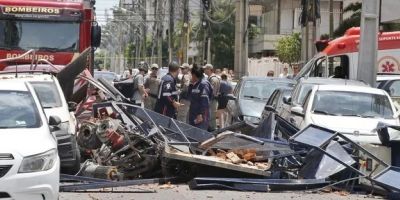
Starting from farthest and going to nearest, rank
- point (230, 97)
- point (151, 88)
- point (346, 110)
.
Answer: point (151, 88) → point (230, 97) → point (346, 110)

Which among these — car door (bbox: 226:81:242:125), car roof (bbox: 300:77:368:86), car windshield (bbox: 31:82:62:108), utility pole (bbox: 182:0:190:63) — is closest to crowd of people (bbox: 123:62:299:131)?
car door (bbox: 226:81:242:125)

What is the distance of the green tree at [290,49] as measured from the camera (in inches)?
2185

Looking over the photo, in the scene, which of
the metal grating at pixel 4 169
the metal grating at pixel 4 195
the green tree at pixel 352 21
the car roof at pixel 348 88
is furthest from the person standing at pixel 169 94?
the green tree at pixel 352 21

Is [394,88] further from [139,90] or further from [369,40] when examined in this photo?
[139,90]

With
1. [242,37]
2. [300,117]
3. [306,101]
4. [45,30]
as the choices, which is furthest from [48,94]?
[242,37]

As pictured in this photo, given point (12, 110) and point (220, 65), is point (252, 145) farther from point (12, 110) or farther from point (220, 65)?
point (220, 65)

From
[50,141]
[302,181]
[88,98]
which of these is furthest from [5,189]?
[88,98]

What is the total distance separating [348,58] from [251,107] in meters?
4.71

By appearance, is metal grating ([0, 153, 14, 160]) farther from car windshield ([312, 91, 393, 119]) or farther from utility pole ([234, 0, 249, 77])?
utility pole ([234, 0, 249, 77])

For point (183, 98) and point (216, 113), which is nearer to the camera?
point (183, 98)

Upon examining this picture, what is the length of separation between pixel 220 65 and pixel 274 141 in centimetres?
6408

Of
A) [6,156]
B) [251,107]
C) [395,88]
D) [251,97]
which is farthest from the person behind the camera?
[251,97]

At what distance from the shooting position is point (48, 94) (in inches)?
499

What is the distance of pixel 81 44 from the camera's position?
18828 mm
